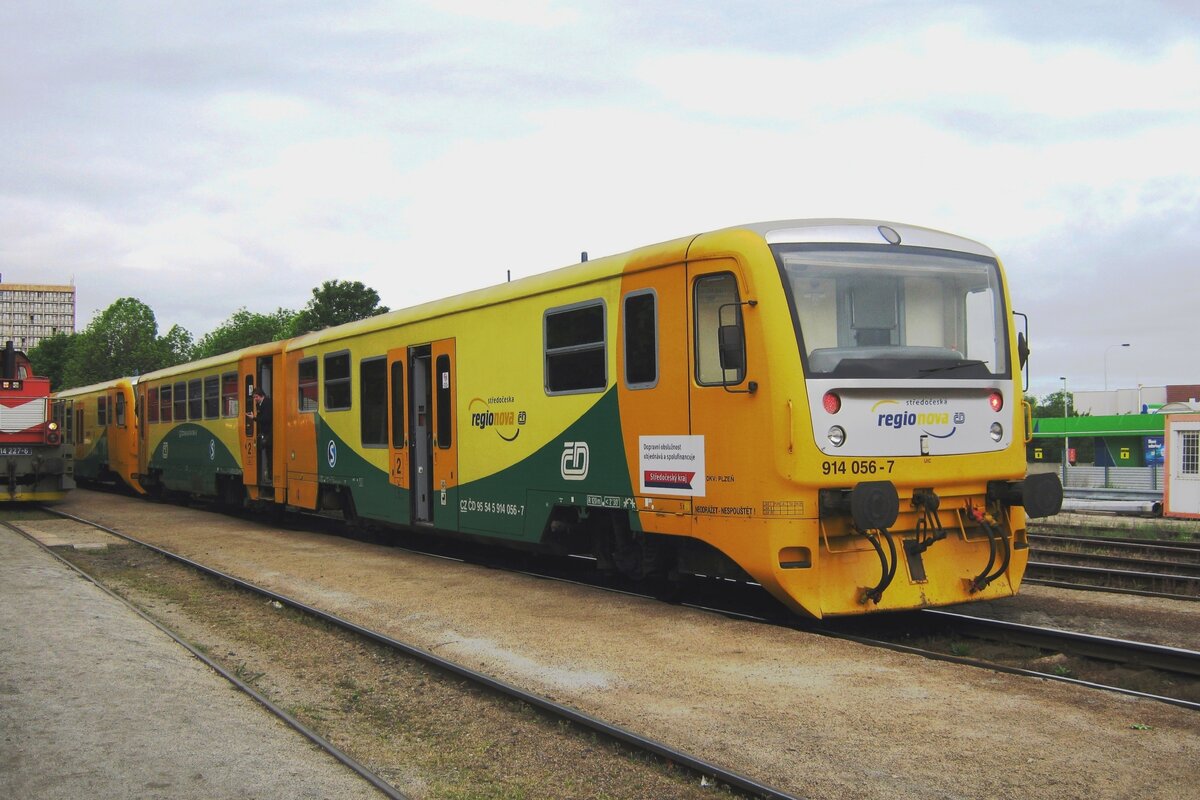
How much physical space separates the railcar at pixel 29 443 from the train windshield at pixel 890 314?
737 inches

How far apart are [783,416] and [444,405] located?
5666 mm

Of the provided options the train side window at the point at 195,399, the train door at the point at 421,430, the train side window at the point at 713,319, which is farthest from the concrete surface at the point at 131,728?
the train side window at the point at 195,399

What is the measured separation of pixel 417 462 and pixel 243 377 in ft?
23.9

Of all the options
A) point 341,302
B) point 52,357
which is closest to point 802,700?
point 341,302

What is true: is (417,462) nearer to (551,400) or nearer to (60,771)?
(551,400)

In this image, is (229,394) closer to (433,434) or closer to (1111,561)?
(433,434)

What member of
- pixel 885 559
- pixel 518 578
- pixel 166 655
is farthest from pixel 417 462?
pixel 885 559

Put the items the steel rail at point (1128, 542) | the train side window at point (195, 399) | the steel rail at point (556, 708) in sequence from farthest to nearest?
the train side window at point (195, 399)
the steel rail at point (1128, 542)
the steel rail at point (556, 708)

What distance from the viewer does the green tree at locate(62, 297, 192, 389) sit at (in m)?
92.9

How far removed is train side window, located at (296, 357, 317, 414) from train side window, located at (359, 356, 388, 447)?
1.88 metres

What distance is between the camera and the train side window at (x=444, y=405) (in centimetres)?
1250

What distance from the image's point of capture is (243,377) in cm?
1919

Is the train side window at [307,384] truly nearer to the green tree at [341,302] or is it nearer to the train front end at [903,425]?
the train front end at [903,425]

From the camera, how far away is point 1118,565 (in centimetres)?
1304
